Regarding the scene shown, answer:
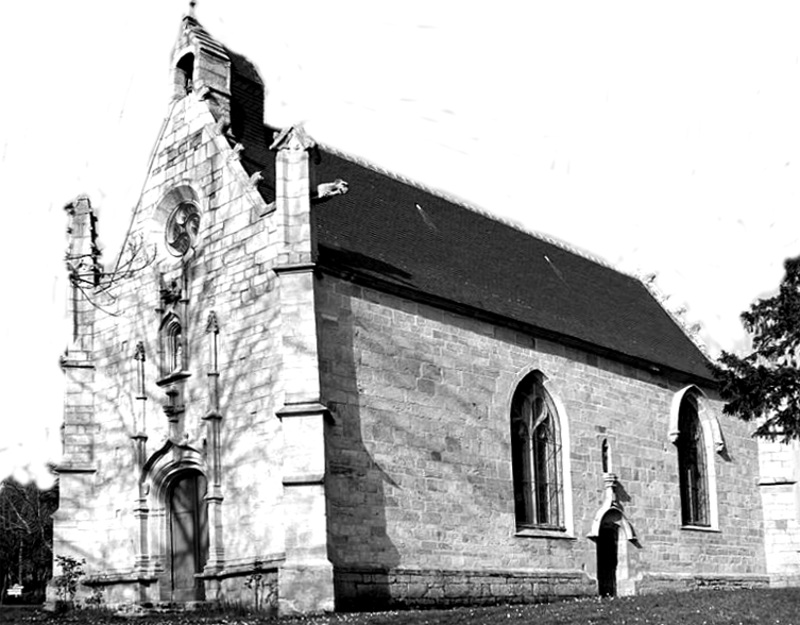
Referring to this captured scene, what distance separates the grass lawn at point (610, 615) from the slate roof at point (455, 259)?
6954 millimetres

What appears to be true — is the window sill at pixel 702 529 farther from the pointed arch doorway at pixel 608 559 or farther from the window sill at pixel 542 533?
the window sill at pixel 542 533

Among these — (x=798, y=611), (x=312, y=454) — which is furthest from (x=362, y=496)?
(x=798, y=611)

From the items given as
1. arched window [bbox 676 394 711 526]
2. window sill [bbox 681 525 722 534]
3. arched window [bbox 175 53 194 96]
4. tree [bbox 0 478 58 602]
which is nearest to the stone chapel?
arched window [bbox 175 53 194 96]

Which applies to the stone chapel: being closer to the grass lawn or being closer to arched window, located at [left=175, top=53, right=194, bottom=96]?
arched window, located at [left=175, top=53, right=194, bottom=96]

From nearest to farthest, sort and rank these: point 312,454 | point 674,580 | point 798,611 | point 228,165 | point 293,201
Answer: point 798,611, point 312,454, point 293,201, point 228,165, point 674,580

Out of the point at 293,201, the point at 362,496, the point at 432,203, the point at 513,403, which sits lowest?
the point at 362,496

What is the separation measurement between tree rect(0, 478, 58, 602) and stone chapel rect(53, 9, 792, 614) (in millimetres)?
32225

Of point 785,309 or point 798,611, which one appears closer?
point 798,611

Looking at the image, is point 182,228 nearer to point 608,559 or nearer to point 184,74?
point 184,74

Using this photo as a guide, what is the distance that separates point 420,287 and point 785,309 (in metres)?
9.46

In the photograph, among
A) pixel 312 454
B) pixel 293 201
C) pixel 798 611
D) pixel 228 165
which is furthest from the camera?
pixel 228 165

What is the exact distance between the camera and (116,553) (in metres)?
24.8

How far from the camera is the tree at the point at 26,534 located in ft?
194

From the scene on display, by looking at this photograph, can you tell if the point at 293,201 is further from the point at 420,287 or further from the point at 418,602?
the point at 418,602
